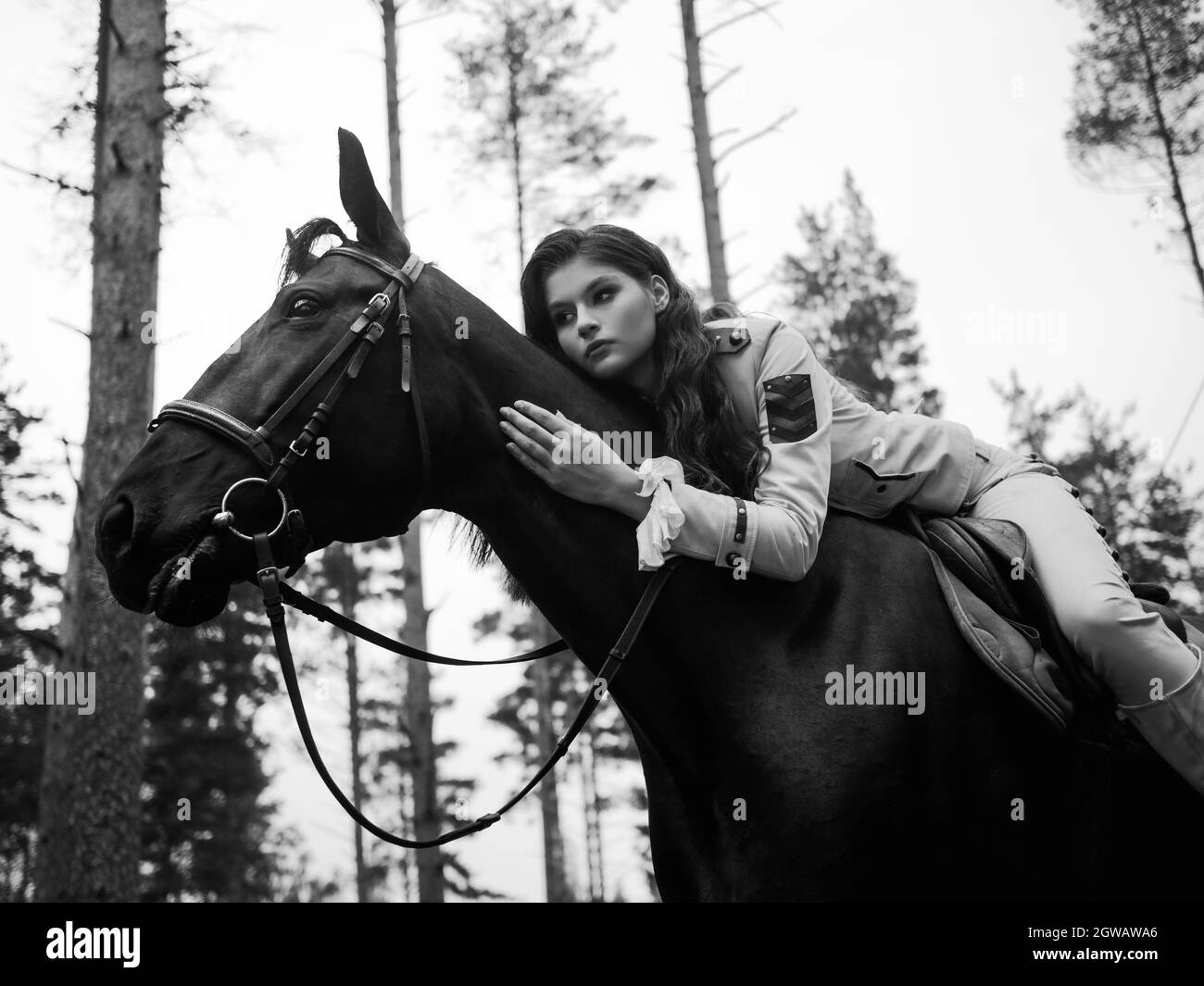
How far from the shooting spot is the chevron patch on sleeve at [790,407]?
114 inches

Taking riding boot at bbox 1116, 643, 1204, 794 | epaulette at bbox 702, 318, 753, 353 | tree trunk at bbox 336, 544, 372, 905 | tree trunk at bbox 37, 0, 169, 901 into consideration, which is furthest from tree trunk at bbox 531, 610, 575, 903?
riding boot at bbox 1116, 643, 1204, 794

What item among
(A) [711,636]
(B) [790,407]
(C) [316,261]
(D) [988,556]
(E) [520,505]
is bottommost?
(A) [711,636]

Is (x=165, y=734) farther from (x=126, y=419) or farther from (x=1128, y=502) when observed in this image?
(x=1128, y=502)

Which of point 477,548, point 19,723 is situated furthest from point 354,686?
point 477,548

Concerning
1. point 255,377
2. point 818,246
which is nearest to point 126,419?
point 255,377

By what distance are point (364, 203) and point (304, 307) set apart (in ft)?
1.42

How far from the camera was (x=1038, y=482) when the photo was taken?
3266mm

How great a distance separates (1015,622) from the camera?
2.90m

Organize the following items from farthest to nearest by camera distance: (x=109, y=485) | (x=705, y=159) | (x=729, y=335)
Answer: (x=705, y=159), (x=109, y=485), (x=729, y=335)

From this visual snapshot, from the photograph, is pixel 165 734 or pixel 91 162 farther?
pixel 165 734

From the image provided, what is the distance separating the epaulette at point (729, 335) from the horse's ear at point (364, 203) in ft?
3.62

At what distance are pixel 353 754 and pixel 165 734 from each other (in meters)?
8.73

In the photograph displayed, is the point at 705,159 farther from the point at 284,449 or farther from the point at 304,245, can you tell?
the point at 284,449

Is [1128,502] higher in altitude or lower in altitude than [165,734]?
higher
